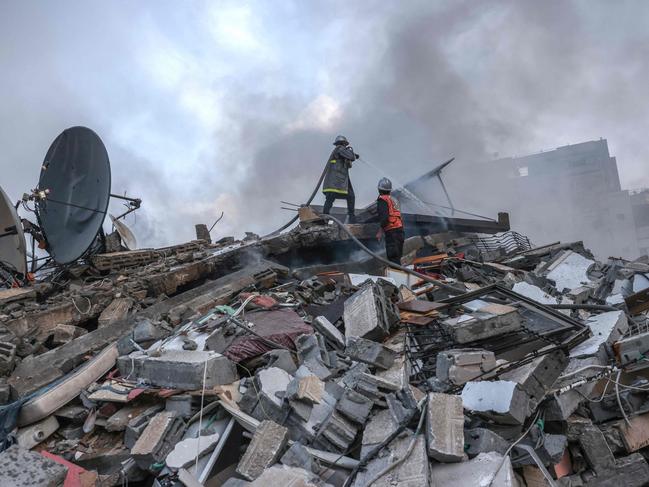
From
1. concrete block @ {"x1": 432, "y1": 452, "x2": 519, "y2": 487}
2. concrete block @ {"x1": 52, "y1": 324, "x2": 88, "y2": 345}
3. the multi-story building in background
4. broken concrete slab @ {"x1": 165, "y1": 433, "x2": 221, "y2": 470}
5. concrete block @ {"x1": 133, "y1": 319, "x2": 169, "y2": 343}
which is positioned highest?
the multi-story building in background

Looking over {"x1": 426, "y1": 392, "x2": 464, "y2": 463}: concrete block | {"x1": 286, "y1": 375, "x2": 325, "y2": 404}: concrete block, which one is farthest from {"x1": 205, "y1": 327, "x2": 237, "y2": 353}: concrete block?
{"x1": 426, "y1": 392, "x2": 464, "y2": 463}: concrete block

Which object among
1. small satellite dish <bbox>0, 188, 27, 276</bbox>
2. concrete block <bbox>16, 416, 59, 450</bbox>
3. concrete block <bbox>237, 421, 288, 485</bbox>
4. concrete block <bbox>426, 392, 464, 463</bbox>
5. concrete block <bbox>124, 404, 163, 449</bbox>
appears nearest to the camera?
concrete block <bbox>426, 392, 464, 463</bbox>

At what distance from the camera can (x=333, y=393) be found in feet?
10.8

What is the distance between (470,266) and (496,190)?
63.6 ft

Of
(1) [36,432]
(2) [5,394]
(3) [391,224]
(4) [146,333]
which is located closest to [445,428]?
(1) [36,432]

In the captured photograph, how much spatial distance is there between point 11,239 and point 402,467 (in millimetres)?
8040

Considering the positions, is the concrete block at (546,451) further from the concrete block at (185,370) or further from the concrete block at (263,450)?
the concrete block at (185,370)

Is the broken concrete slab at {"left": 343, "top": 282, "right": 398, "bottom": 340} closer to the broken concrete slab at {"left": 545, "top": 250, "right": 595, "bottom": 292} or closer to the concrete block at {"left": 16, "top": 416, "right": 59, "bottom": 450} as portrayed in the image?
the concrete block at {"left": 16, "top": 416, "right": 59, "bottom": 450}

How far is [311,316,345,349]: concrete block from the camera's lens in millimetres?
4164

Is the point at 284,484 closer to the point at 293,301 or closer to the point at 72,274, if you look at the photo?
the point at 293,301

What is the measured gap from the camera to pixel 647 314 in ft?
17.1

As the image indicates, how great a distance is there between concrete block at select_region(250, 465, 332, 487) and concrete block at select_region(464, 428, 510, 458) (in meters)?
0.86

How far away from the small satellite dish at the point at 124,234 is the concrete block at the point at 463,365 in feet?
25.5

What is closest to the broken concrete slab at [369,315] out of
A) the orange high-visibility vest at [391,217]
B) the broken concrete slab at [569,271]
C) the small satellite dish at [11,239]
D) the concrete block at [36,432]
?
the concrete block at [36,432]
